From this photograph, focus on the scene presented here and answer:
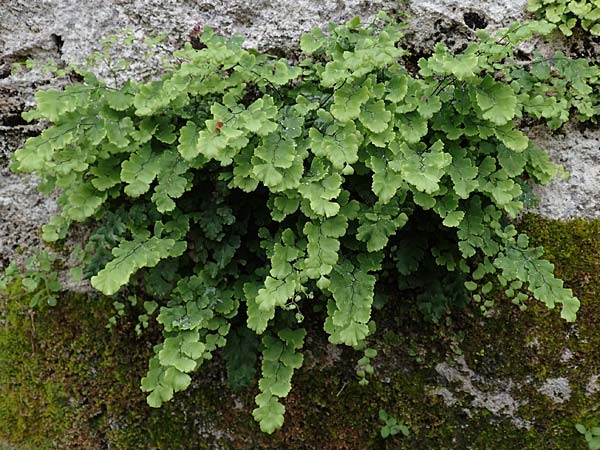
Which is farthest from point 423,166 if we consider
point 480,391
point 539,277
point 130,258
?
point 480,391

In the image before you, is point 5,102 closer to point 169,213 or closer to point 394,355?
point 169,213

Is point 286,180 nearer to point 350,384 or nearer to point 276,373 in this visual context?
point 276,373

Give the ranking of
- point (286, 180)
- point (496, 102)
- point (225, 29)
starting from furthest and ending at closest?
1. point (225, 29)
2. point (496, 102)
3. point (286, 180)

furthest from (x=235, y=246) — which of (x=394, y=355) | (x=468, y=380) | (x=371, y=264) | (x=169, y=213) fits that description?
(x=468, y=380)

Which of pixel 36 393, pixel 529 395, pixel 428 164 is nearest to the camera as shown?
pixel 428 164

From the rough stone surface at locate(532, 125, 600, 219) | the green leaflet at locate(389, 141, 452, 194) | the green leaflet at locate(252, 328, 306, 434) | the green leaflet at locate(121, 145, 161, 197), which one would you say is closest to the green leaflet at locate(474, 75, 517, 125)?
the green leaflet at locate(389, 141, 452, 194)
